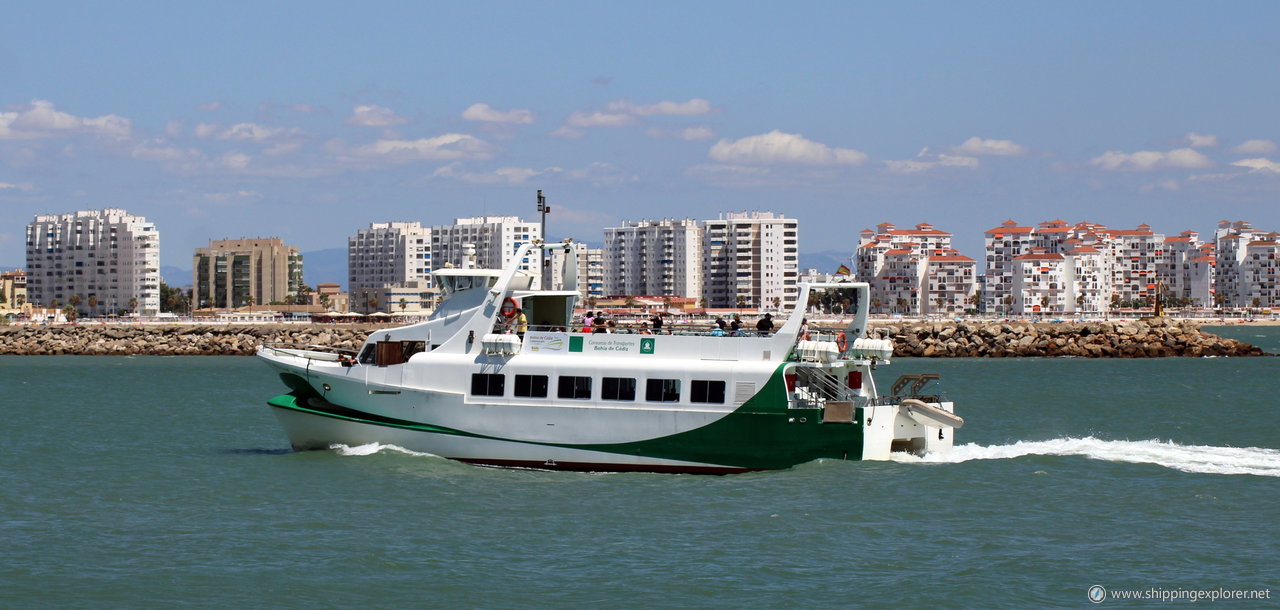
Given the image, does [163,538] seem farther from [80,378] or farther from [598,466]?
[80,378]

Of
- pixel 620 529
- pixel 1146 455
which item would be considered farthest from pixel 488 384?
pixel 1146 455

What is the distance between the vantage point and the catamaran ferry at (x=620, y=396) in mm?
25859

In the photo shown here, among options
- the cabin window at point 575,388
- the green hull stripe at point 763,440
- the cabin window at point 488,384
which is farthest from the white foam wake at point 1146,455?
the cabin window at point 488,384

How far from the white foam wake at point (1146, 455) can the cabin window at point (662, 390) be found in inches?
173

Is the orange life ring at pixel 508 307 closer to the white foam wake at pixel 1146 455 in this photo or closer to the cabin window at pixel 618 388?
the cabin window at pixel 618 388

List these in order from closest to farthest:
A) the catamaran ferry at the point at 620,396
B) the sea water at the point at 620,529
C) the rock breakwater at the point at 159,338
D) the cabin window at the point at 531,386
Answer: the sea water at the point at 620,529 → the catamaran ferry at the point at 620,396 → the cabin window at the point at 531,386 → the rock breakwater at the point at 159,338

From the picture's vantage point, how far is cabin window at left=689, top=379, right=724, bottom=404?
25859 mm

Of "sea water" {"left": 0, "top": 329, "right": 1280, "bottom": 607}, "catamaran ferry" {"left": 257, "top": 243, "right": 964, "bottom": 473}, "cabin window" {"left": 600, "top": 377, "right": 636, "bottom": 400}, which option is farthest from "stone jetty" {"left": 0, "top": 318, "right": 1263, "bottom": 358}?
"cabin window" {"left": 600, "top": 377, "right": 636, "bottom": 400}

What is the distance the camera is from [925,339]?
97938 millimetres

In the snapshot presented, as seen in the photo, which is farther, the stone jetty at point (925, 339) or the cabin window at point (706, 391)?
the stone jetty at point (925, 339)

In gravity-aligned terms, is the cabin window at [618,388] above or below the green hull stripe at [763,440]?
above

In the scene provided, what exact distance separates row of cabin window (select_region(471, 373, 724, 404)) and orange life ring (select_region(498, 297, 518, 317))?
1.45 metres

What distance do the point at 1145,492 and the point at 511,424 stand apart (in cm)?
1135

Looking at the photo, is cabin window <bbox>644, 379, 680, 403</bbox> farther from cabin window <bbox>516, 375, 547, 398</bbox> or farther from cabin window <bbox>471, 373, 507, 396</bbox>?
cabin window <bbox>471, 373, 507, 396</bbox>
